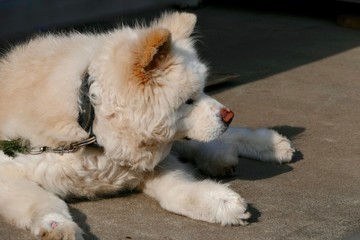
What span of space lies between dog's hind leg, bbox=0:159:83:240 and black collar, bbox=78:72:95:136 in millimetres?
435

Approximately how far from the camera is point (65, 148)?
451 cm

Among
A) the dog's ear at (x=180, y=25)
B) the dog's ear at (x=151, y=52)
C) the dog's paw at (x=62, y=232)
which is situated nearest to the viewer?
the dog's paw at (x=62, y=232)

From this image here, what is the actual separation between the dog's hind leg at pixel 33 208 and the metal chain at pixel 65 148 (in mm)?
165

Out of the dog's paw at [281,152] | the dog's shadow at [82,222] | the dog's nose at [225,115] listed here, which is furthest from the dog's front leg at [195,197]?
the dog's paw at [281,152]

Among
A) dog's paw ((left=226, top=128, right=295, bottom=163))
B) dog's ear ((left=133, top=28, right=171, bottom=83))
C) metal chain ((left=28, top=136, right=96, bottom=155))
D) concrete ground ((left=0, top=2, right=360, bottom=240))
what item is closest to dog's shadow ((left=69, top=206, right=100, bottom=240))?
concrete ground ((left=0, top=2, right=360, bottom=240))

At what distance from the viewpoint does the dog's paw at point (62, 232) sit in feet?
12.9

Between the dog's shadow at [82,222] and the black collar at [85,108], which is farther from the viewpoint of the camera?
the black collar at [85,108]

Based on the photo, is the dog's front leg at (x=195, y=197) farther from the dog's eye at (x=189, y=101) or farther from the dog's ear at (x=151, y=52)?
the dog's ear at (x=151, y=52)

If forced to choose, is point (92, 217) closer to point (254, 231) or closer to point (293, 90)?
point (254, 231)

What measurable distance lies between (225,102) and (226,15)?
13.0ft

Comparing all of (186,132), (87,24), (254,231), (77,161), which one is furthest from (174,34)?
(87,24)

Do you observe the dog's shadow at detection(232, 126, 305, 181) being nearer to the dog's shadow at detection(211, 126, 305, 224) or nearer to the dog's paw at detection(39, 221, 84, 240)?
the dog's shadow at detection(211, 126, 305, 224)

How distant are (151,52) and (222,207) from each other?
0.94 m

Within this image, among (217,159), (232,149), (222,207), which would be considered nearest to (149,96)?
(222,207)
